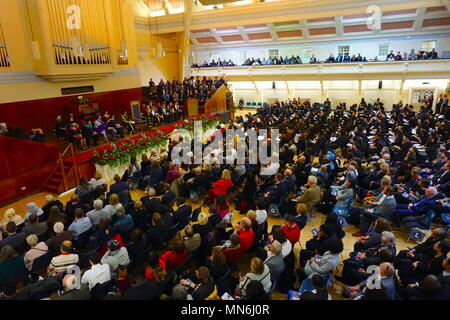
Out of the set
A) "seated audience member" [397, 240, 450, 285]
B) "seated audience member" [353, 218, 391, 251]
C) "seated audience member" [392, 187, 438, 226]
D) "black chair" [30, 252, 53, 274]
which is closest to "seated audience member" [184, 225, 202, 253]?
"black chair" [30, 252, 53, 274]

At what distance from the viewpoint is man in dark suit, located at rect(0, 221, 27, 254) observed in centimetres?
504

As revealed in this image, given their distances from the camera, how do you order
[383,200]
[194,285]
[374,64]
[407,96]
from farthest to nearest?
[407,96], [374,64], [383,200], [194,285]

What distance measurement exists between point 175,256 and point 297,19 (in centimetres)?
1716

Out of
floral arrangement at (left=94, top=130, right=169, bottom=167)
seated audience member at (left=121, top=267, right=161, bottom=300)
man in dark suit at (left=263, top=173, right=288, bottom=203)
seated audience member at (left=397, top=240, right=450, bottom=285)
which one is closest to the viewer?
seated audience member at (left=121, top=267, right=161, bottom=300)

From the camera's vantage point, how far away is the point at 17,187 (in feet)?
29.4

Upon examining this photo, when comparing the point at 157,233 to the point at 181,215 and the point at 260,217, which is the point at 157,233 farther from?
the point at 260,217

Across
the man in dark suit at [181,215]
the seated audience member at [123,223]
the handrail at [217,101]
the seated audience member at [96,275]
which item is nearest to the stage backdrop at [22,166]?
the seated audience member at [123,223]

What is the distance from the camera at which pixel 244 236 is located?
487cm

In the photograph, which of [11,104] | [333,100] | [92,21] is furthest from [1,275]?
[333,100]

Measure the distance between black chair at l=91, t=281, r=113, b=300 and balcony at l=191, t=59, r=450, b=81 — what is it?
62.4 ft

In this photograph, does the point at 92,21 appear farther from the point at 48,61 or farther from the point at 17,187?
the point at 17,187

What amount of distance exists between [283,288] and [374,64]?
1744 cm

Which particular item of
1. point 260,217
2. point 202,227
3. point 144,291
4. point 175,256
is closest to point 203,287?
point 144,291

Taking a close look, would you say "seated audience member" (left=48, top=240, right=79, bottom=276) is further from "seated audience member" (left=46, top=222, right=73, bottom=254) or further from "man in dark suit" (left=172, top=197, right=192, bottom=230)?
"man in dark suit" (left=172, top=197, right=192, bottom=230)
